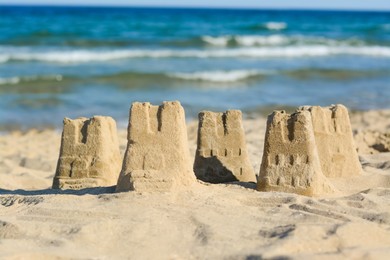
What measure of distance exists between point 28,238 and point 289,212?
1.68m

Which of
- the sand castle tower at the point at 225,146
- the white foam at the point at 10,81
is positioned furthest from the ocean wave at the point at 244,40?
the sand castle tower at the point at 225,146

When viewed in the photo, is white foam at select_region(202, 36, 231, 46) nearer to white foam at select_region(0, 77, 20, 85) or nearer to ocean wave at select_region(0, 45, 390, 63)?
ocean wave at select_region(0, 45, 390, 63)

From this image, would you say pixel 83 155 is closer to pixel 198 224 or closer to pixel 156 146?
pixel 156 146

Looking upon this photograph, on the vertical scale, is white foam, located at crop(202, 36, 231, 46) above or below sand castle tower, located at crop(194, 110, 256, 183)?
above

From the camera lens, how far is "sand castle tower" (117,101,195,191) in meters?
4.75

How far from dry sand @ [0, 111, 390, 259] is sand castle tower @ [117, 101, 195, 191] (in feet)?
0.53

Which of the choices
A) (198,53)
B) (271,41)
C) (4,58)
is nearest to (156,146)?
(4,58)

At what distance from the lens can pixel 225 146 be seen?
211 inches

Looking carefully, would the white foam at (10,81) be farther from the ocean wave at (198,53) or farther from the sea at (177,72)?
the ocean wave at (198,53)

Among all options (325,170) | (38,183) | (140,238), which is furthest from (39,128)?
(140,238)

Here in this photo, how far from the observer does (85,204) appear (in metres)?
4.61

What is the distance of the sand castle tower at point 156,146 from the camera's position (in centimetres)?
475

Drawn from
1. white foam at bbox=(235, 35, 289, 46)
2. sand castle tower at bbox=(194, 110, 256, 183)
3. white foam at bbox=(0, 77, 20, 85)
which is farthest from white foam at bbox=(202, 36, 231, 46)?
sand castle tower at bbox=(194, 110, 256, 183)

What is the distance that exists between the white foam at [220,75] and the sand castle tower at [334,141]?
10.1 metres
